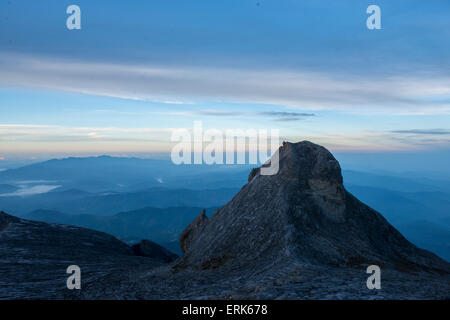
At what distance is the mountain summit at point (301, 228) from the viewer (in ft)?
89.4

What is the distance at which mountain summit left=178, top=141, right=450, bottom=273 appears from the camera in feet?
89.4

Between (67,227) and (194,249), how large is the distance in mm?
36559

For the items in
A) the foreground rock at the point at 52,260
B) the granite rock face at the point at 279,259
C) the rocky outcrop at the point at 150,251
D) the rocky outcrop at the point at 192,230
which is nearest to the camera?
the granite rock face at the point at 279,259

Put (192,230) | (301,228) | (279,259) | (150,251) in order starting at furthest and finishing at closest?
(150,251) → (192,230) → (301,228) → (279,259)

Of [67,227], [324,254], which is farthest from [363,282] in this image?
[67,227]

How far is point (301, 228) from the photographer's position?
29672mm

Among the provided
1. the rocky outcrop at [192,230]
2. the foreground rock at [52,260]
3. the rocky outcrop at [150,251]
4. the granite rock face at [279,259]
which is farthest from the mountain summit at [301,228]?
the rocky outcrop at [150,251]

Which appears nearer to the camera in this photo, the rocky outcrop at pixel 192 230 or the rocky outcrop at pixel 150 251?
the rocky outcrop at pixel 192 230

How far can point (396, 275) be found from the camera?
24.4 metres

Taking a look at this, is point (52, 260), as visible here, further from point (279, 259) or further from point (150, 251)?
point (279, 259)

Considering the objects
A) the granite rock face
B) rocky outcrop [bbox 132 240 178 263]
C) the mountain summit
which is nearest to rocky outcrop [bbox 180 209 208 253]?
the mountain summit

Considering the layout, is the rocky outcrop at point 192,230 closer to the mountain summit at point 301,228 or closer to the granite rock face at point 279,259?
the mountain summit at point 301,228

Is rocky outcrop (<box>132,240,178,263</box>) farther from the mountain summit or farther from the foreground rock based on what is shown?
the mountain summit

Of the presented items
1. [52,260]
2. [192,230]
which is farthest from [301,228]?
[52,260]
